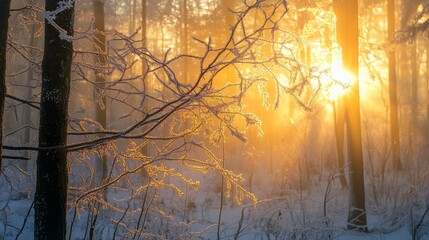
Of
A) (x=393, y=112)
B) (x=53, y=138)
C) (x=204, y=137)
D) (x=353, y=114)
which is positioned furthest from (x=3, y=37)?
(x=393, y=112)

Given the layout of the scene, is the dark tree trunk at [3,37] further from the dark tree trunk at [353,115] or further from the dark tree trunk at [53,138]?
the dark tree trunk at [353,115]

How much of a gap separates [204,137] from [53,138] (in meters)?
3.46

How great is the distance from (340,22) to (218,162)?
5818 mm

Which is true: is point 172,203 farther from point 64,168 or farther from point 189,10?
point 189,10

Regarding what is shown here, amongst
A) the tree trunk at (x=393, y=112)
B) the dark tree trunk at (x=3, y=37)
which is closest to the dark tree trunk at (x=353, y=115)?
the tree trunk at (x=393, y=112)

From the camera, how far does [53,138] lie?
10.4ft

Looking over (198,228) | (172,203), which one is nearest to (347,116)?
(198,228)

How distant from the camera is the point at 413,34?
36.3 ft

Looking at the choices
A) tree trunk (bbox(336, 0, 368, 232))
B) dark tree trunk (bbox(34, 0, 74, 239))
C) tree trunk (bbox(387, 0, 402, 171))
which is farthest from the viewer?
tree trunk (bbox(387, 0, 402, 171))

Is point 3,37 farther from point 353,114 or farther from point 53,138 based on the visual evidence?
point 353,114

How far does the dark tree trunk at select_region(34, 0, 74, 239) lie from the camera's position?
3.16 metres

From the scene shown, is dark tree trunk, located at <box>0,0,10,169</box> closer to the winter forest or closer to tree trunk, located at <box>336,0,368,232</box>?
the winter forest

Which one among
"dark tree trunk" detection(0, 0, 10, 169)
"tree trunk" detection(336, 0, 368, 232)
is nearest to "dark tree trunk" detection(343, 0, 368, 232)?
"tree trunk" detection(336, 0, 368, 232)

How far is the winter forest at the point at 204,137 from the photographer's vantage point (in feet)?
9.96
